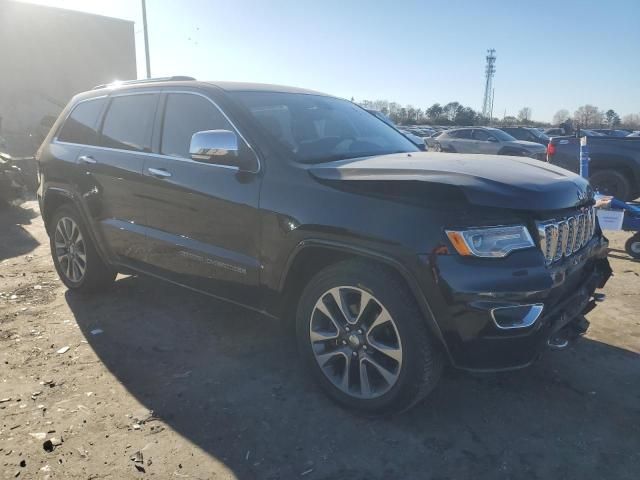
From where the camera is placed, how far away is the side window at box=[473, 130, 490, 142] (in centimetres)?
1678

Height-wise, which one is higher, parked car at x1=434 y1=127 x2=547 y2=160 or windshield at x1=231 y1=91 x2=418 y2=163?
windshield at x1=231 y1=91 x2=418 y2=163

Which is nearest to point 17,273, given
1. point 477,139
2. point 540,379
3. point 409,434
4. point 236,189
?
point 236,189

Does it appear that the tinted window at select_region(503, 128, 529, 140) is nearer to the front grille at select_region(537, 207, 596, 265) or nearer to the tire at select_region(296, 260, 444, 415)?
the front grille at select_region(537, 207, 596, 265)

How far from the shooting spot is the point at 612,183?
8789 millimetres

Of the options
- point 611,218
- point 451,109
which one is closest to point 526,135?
point 611,218

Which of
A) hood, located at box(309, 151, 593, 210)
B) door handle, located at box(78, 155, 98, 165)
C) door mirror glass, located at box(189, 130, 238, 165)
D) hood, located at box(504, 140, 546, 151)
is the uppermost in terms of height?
door mirror glass, located at box(189, 130, 238, 165)

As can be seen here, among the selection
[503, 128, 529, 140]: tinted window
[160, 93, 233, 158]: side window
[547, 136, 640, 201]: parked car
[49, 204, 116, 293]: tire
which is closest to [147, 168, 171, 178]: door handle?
[160, 93, 233, 158]: side window

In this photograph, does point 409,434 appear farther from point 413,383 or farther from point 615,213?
point 615,213

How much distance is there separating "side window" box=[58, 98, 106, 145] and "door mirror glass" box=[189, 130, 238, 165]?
1.75 m

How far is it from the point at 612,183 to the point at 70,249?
826 cm

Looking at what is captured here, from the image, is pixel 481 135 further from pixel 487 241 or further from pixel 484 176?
pixel 487 241

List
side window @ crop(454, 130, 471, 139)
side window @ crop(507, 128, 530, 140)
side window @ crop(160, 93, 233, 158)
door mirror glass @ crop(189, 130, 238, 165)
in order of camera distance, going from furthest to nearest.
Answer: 1. side window @ crop(507, 128, 530, 140)
2. side window @ crop(454, 130, 471, 139)
3. side window @ crop(160, 93, 233, 158)
4. door mirror glass @ crop(189, 130, 238, 165)

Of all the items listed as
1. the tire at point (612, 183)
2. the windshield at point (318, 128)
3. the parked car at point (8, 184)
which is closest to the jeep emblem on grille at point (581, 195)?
the windshield at point (318, 128)

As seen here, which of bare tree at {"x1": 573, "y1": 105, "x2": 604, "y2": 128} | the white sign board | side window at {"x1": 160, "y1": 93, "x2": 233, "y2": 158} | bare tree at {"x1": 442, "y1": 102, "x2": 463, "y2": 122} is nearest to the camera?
side window at {"x1": 160, "y1": 93, "x2": 233, "y2": 158}
